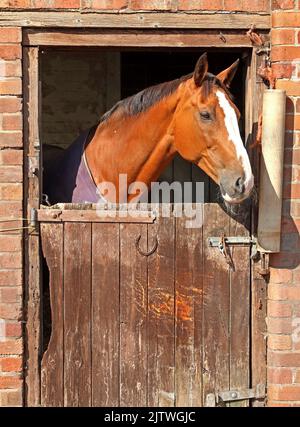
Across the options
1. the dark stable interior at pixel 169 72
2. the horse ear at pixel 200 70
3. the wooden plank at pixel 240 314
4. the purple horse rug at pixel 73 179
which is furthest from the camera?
the dark stable interior at pixel 169 72

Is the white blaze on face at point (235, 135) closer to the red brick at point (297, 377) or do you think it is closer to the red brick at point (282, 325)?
the red brick at point (282, 325)

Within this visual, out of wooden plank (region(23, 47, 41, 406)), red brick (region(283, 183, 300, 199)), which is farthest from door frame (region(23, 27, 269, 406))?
red brick (region(283, 183, 300, 199))

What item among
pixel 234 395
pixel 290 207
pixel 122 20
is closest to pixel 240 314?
pixel 234 395

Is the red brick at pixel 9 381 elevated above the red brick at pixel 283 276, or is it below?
below

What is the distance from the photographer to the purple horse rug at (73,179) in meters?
4.94

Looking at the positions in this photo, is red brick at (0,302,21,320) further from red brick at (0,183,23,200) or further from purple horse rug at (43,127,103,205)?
purple horse rug at (43,127,103,205)

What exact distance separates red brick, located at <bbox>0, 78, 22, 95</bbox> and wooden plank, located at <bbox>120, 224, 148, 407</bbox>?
981 millimetres

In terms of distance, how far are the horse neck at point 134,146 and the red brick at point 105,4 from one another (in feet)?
2.07

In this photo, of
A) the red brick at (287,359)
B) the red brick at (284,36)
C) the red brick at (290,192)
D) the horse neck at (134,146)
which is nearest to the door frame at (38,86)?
the red brick at (284,36)

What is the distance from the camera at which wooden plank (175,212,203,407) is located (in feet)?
14.8

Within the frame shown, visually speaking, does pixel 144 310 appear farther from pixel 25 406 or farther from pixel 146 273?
pixel 25 406

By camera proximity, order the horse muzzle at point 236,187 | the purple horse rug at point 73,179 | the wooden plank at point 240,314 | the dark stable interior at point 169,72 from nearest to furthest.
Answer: the horse muzzle at point 236,187 → the wooden plank at point 240,314 → the purple horse rug at point 73,179 → the dark stable interior at point 169,72

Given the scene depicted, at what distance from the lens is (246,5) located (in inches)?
174

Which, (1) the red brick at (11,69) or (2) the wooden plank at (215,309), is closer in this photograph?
(1) the red brick at (11,69)
